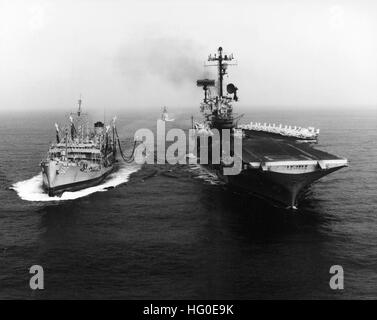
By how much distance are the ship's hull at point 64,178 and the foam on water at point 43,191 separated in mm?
564

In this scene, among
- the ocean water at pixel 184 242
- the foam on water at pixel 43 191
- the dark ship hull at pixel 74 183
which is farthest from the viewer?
the dark ship hull at pixel 74 183

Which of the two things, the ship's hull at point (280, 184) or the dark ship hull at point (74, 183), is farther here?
the dark ship hull at point (74, 183)

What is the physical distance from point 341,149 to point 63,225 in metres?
56.2

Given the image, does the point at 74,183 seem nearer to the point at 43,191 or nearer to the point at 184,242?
the point at 43,191

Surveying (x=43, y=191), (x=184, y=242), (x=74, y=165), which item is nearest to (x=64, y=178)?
(x=74, y=165)

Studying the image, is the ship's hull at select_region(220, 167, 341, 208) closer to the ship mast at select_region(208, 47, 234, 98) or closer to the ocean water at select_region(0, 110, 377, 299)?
the ocean water at select_region(0, 110, 377, 299)

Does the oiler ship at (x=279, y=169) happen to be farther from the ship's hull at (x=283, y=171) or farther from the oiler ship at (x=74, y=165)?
the oiler ship at (x=74, y=165)

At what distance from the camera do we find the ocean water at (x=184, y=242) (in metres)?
23.9

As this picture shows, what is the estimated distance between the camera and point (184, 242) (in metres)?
30.2

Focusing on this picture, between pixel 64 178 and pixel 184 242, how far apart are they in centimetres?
1891

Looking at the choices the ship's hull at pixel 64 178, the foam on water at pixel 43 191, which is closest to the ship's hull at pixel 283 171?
the foam on water at pixel 43 191
